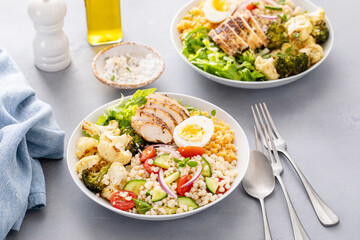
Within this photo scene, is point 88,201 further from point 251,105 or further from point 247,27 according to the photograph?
point 247,27

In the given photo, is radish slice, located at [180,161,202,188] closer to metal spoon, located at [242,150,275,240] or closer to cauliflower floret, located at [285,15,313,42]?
metal spoon, located at [242,150,275,240]

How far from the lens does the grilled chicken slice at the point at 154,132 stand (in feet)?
9.15

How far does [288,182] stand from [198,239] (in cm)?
70

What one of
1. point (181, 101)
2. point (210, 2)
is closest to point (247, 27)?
point (210, 2)

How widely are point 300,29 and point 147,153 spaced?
5.57ft

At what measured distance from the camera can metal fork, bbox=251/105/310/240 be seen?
2488 millimetres

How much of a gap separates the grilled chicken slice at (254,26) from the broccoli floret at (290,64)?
0.86 feet

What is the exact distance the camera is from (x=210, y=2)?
3781mm

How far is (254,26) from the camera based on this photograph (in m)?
3.66

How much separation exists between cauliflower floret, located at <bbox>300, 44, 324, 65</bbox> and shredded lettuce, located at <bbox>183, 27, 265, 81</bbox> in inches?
16.1

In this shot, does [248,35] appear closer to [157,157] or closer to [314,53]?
[314,53]

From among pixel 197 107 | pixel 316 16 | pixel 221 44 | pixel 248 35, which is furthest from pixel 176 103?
pixel 316 16

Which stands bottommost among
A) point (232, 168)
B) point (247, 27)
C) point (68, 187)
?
point (68, 187)

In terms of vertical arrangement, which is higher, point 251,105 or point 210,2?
point 210,2
